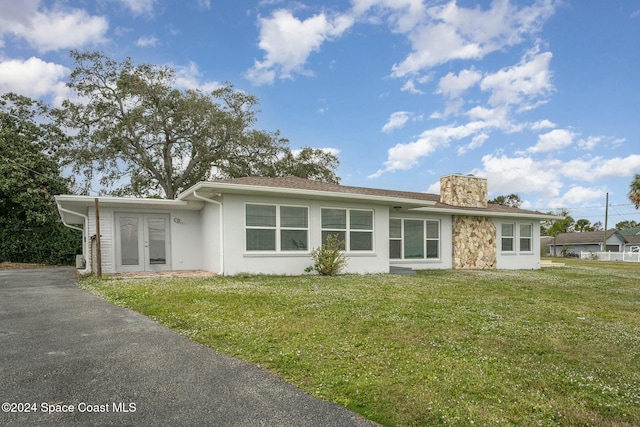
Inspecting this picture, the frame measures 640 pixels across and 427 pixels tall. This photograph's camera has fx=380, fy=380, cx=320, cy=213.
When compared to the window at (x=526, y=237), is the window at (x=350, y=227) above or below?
above

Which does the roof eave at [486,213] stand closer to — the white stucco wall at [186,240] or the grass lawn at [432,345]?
the grass lawn at [432,345]

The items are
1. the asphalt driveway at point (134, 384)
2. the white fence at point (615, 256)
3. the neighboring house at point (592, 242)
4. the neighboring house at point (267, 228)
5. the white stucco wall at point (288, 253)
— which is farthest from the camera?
the neighboring house at point (592, 242)

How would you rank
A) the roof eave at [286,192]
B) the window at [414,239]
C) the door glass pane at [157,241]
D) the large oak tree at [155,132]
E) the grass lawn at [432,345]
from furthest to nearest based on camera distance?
the large oak tree at [155,132]
the window at [414,239]
the door glass pane at [157,241]
the roof eave at [286,192]
the grass lawn at [432,345]

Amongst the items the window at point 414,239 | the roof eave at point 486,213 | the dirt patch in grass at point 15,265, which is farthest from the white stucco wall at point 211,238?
the dirt patch in grass at point 15,265

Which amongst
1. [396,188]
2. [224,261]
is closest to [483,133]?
[396,188]

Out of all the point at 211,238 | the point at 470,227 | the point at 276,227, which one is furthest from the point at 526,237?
the point at 211,238

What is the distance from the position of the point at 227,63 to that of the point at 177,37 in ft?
6.49

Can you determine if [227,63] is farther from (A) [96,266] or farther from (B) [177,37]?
(A) [96,266]

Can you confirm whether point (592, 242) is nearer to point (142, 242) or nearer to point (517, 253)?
point (517, 253)

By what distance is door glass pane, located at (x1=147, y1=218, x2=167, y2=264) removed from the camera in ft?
40.5

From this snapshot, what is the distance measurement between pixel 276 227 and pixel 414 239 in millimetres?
6342

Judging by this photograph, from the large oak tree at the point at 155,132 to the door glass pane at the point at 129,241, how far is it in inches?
451

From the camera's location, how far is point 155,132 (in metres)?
22.6

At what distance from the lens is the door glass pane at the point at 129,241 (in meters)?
12.1
